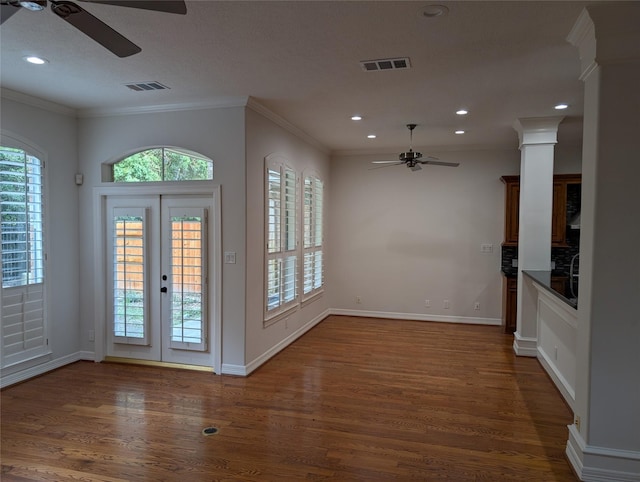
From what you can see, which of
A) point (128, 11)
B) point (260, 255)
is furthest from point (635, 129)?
point (260, 255)

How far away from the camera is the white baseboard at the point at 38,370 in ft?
13.7

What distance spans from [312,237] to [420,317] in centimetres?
244

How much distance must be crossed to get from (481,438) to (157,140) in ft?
14.3

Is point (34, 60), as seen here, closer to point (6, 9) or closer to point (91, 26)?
point (6, 9)

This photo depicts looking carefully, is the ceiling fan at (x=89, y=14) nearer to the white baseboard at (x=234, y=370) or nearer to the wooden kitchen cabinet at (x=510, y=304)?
the white baseboard at (x=234, y=370)

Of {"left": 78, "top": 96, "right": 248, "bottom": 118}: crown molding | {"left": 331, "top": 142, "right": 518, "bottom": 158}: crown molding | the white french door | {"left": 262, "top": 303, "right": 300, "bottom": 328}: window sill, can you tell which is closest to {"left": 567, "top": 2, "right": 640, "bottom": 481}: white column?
{"left": 78, "top": 96, "right": 248, "bottom": 118}: crown molding

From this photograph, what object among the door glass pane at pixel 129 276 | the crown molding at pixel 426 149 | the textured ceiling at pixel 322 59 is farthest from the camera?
the crown molding at pixel 426 149

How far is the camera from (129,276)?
16.0 ft

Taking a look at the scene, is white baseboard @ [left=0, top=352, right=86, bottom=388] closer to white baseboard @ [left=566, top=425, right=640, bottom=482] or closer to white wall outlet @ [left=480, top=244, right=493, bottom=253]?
white baseboard @ [left=566, top=425, right=640, bottom=482]

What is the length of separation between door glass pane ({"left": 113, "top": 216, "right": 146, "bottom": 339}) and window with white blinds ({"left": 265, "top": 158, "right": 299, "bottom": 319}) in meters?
1.47

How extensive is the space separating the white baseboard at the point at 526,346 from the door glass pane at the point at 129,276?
15.2 ft

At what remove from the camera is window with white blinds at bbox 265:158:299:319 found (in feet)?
16.5

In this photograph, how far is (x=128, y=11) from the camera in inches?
101

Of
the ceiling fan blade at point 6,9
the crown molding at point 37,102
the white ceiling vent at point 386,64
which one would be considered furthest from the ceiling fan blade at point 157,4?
the crown molding at point 37,102
